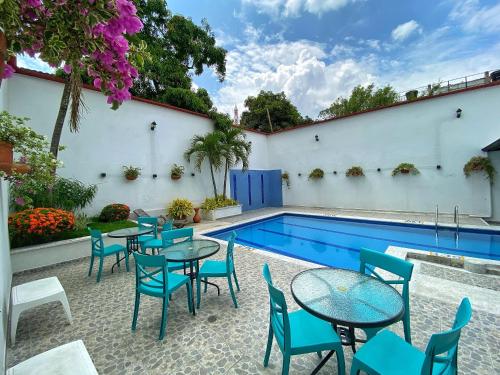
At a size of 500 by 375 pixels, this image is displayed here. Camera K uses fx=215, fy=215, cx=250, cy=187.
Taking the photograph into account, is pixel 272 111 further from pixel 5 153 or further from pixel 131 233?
pixel 5 153

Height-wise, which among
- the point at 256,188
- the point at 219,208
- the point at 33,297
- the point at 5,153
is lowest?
the point at 33,297

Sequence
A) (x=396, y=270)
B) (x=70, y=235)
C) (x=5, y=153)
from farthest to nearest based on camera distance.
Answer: (x=70, y=235), (x=396, y=270), (x=5, y=153)

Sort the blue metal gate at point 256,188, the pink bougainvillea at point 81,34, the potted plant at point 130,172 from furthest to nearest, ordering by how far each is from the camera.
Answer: the blue metal gate at point 256,188, the potted plant at point 130,172, the pink bougainvillea at point 81,34

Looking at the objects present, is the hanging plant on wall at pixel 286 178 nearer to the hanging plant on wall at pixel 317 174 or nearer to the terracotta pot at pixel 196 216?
the hanging plant on wall at pixel 317 174

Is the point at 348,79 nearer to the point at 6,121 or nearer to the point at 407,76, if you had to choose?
the point at 407,76

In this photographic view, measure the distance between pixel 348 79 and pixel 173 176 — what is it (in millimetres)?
18400

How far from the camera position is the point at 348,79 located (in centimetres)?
1947

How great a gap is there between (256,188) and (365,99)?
17832mm

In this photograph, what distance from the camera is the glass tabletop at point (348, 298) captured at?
5.48 feet

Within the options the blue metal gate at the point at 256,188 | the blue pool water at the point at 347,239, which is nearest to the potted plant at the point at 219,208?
the blue metal gate at the point at 256,188

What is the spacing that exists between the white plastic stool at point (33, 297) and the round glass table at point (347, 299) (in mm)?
3017

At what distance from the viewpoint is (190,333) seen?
8.64ft

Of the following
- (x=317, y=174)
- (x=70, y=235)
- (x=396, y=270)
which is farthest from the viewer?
(x=317, y=174)

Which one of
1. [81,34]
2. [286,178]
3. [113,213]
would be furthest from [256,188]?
[81,34]
